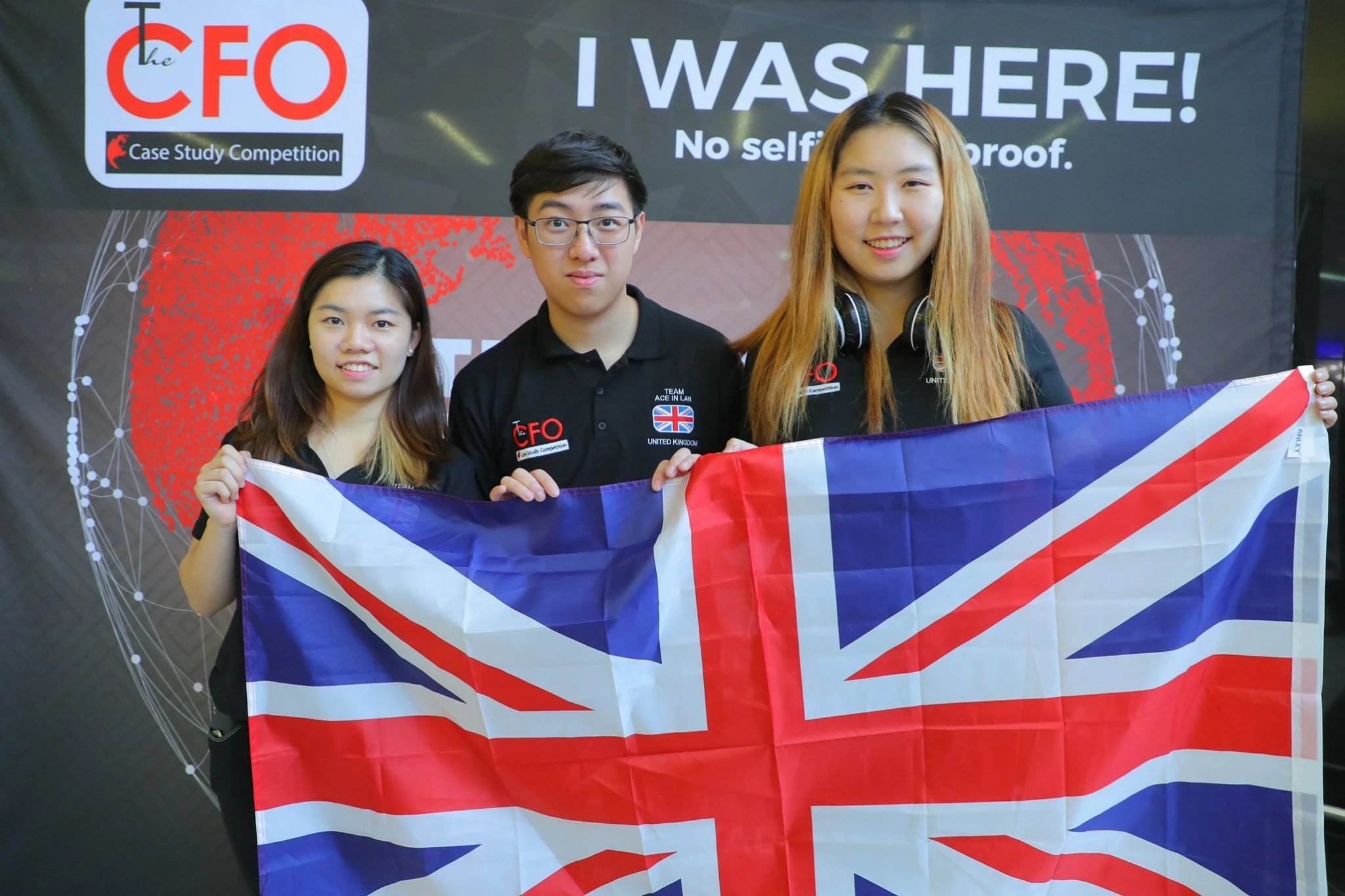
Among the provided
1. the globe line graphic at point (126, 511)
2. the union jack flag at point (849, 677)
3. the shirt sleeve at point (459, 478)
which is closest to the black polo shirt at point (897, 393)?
the union jack flag at point (849, 677)

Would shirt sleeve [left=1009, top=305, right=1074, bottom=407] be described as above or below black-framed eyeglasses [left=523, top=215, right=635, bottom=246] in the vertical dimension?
below

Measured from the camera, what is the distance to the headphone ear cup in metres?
1.84

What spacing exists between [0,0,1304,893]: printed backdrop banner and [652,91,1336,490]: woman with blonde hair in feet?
3.70

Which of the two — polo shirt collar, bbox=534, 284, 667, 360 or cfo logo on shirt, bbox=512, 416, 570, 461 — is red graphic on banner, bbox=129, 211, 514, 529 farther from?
cfo logo on shirt, bbox=512, 416, 570, 461

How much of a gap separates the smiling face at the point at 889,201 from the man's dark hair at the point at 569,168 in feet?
1.39

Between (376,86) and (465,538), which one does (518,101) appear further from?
(465,538)

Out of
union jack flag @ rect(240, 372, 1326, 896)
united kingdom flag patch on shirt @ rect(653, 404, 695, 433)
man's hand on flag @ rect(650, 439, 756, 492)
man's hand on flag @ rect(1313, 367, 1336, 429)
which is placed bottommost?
union jack flag @ rect(240, 372, 1326, 896)

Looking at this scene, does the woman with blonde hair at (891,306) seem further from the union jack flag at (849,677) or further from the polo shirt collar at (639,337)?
the polo shirt collar at (639,337)

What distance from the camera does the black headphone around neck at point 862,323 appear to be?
183cm

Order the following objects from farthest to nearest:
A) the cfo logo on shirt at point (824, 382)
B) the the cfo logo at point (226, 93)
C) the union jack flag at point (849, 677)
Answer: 1. the the cfo logo at point (226, 93)
2. the cfo logo on shirt at point (824, 382)
3. the union jack flag at point (849, 677)

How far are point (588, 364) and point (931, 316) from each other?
0.67 m

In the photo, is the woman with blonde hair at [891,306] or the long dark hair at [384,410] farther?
the long dark hair at [384,410]

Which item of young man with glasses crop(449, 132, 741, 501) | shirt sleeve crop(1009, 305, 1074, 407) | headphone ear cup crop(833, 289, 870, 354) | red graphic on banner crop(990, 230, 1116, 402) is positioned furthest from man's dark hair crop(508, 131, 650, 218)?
red graphic on banner crop(990, 230, 1116, 402)

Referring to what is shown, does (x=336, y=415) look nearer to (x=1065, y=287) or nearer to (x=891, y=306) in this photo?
(x=891, y=306)
